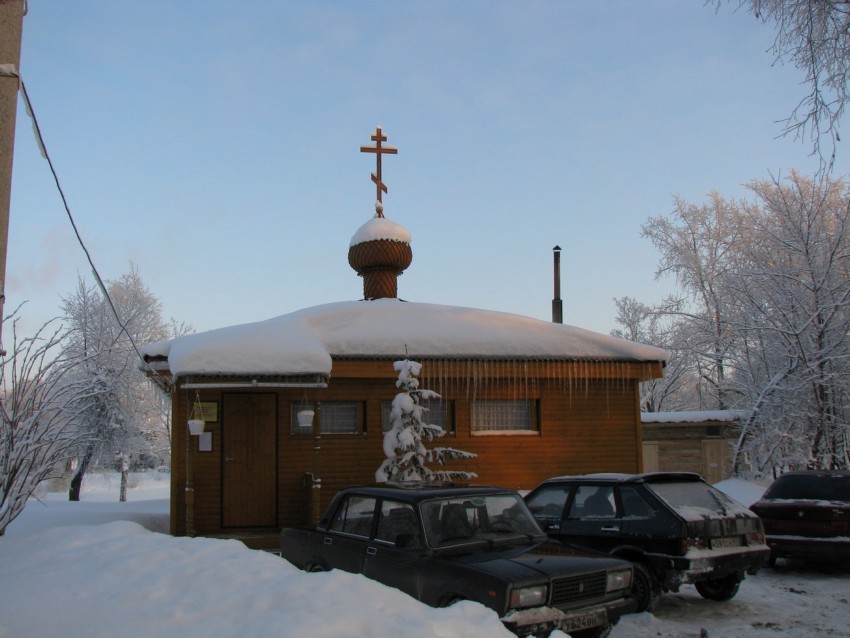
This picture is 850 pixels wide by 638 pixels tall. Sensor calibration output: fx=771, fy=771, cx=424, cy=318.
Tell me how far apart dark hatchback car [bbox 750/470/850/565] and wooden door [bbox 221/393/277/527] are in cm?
782

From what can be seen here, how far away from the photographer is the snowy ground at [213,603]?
4.46 m

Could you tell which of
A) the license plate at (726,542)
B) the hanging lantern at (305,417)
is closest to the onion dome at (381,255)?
the hanging lantern at (305,417)

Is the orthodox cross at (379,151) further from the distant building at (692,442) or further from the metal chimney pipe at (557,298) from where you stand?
the distant building at (692,442)

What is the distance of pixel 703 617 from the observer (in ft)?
26.1

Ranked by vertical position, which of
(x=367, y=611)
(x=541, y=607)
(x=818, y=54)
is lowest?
(x=541, y=607)

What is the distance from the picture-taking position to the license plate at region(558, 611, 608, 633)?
5.98m

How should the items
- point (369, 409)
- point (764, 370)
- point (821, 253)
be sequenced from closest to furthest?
point (369, 409) → point (821, 253) → point (764, 370)

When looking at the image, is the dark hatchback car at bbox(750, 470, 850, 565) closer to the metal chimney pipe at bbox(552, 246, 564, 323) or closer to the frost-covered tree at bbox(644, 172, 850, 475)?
the frost-covered tree at bbox(644, 172, 850, 475)

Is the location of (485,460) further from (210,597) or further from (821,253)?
(821,253)

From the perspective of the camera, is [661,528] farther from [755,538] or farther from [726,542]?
[755,538]

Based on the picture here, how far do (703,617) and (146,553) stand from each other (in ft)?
18.1

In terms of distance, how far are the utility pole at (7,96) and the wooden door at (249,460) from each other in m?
8.04

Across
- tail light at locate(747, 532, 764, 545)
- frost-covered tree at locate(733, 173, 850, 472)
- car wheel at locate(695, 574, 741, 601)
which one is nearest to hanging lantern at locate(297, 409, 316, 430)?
car wheel at locate(695, 574, 741, 601)

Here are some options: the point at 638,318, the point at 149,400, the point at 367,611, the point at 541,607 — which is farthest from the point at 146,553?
the point at 638,318
